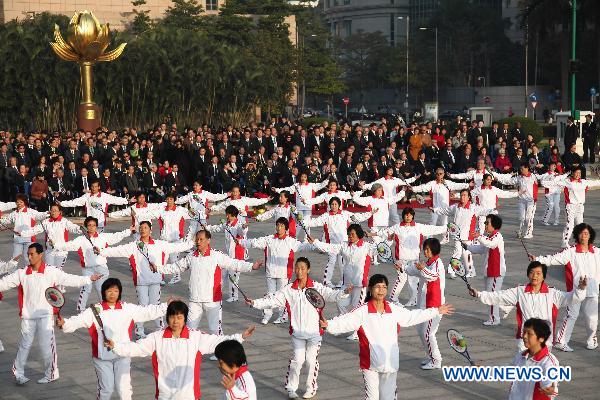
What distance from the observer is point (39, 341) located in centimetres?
1319

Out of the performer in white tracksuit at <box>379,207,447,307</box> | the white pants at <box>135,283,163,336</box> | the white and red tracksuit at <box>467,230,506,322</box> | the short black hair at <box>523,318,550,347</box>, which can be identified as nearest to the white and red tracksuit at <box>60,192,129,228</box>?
the white pants at <box>135,283,163,336</box>

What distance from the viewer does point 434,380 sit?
42.7 feet

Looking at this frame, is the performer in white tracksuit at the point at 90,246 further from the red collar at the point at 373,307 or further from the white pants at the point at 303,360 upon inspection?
the red collar at the point at 373,307

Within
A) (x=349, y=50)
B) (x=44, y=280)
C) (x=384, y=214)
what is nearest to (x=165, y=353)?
(x=44, y=280)

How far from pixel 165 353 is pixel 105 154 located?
1969 cm

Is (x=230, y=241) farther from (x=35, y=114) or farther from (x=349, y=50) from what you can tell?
(x=349, y=50)

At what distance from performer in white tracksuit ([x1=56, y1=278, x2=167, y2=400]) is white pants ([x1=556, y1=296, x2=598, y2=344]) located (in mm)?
5957

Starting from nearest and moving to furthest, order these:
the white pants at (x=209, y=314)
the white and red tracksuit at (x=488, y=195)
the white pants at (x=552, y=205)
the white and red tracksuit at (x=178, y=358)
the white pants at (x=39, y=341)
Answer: the white and red tracksuit at (x=178, y=358)
the white pants at (x=39, y=341)
the white pants at (x=209, y=314)
the white and red tracksuit at (x=488, y=195)
the white pants at (x=552, y=205)

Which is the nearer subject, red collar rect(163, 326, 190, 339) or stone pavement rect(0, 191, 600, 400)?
red collar rect(163, 326, 190, 339)

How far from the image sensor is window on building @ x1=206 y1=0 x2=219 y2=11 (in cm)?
8400

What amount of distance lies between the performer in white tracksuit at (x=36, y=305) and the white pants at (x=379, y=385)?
166 inches

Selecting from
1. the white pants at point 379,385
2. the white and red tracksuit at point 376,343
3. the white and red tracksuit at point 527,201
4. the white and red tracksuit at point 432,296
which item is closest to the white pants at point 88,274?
the white and red tracksuit at point 432,296

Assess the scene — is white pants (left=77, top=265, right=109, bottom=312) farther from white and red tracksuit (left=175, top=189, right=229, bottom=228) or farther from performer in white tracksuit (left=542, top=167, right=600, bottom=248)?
performer in white tracksuit (left=542, top=167, right=600, bottom=248)

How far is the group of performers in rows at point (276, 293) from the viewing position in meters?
9.98
